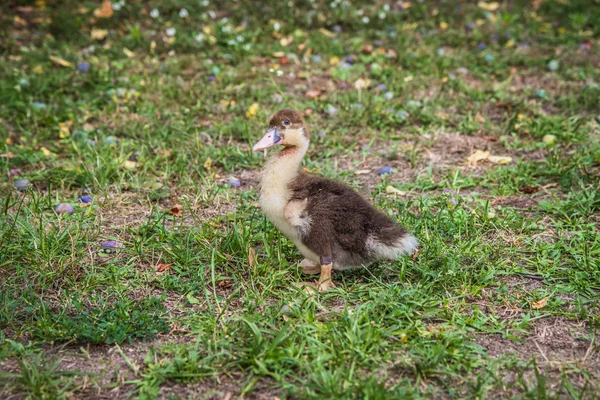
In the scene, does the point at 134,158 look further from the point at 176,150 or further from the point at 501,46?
the point at 501,46

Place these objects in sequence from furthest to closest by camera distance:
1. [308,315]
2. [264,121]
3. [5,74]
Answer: [5,74]
[264,121]
[308,315]

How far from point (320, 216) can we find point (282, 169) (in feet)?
1.32

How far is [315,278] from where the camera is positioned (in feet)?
15.2

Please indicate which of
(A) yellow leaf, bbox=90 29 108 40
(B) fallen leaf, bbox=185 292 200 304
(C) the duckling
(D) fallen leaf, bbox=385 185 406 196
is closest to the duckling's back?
(C) the duckling

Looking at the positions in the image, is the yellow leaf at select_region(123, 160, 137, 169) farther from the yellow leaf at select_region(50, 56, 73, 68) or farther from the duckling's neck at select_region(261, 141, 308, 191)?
the yellow leaf at select_region(50, 56, 73, 68)

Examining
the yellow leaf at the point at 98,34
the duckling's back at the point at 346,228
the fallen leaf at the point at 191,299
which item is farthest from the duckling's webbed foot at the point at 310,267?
the yellow leaf at the point at 98,34

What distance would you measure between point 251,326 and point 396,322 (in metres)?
0.89

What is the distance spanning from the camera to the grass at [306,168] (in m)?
3.68

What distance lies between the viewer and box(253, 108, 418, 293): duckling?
4.32 meters

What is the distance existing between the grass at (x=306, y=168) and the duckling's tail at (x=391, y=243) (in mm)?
210

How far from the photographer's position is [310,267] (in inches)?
183

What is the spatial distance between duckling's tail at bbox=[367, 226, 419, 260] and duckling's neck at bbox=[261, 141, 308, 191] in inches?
26.0

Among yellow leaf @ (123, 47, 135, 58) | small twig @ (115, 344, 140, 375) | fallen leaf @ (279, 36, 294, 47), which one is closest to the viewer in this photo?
small twig @ (115, 344, 140, 375)

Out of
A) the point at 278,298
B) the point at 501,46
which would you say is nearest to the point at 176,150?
the point at 278,298
